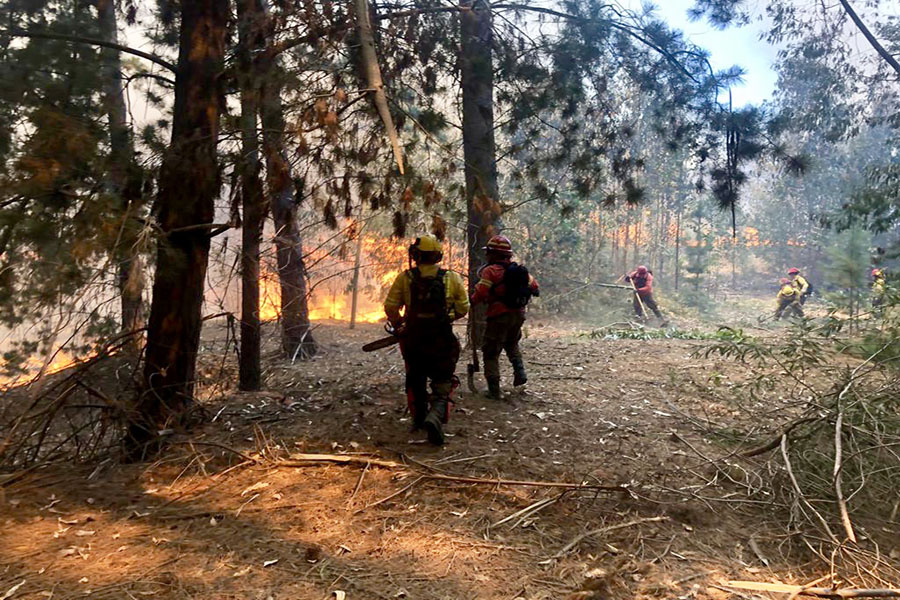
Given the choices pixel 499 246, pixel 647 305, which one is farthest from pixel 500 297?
pixel 647 305

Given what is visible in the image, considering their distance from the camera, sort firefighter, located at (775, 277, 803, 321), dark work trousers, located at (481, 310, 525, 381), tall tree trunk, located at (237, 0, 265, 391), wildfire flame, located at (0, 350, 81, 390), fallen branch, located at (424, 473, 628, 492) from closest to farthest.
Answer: fallen branch, located at (424, 473, 628, 492)
wildfire flame, located at (0, 350, 81, 390)
tall tree trunk, located at (237, 0, 265, 391)
dark work trousers, located at (481, 310, 525, 381)
firefighter, located at (775, 277, 803, 321)

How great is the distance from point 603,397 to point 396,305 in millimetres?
3161

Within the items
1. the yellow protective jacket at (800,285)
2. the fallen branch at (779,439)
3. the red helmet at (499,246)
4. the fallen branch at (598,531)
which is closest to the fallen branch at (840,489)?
the fallen branch at (779,439)

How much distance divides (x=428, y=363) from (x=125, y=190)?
2742 mm

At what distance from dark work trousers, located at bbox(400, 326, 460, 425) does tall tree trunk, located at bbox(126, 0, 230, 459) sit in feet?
6.31

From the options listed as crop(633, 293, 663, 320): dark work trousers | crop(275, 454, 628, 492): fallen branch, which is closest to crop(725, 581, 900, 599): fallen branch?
crop(275, 454, 628, 492): fallen branch

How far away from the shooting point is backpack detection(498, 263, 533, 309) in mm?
5480

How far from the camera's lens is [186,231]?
4512 millimetres

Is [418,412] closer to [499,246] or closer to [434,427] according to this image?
[434,427]

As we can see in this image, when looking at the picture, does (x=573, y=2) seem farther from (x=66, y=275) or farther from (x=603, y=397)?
(x=66, y=275)

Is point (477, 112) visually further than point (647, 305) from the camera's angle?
No

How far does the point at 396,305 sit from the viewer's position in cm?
455

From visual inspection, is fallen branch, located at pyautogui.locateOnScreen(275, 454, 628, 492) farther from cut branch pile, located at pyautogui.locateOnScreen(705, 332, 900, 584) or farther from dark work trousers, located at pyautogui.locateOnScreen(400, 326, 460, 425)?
cut branch pile, located at pyautogui.locateOnScreen(705, 332, 900, 584)

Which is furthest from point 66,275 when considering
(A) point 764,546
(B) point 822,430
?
(B) point 822,430
